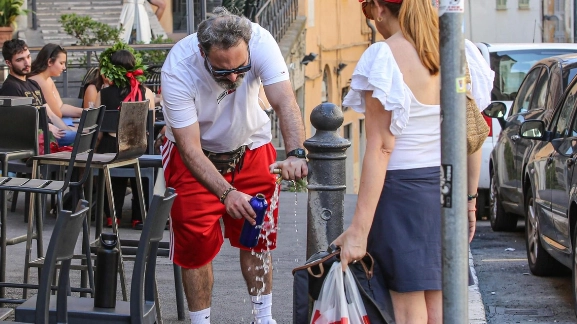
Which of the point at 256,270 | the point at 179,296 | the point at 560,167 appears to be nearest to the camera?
the point at 256,270

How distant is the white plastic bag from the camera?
12.4ft

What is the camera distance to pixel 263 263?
5562 mm

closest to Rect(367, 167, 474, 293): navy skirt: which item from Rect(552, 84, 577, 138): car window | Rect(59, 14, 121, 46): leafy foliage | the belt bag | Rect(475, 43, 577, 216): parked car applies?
the belt bag

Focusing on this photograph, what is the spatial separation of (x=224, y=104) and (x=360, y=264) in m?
1.60

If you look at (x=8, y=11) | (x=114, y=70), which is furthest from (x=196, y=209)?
(x=8, y=11)

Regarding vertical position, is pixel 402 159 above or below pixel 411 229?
above

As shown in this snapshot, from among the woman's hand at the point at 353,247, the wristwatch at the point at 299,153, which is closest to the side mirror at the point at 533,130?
the wristwatch at the point at 299,153

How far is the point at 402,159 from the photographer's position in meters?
3.91

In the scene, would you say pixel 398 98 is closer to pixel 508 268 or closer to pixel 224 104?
pixel 224 104

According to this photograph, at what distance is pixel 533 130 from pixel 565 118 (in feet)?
1.10

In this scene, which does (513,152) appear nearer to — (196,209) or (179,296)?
(179,296)

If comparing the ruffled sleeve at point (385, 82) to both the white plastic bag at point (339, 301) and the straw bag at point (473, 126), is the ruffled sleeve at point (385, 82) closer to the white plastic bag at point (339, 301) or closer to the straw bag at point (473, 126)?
the straw bag at point (473, 126)

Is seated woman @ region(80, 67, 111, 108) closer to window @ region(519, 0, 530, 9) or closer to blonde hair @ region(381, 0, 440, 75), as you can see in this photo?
blonde hair @ region(381, 0, 440, 75)

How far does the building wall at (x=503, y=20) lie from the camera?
40969mm
